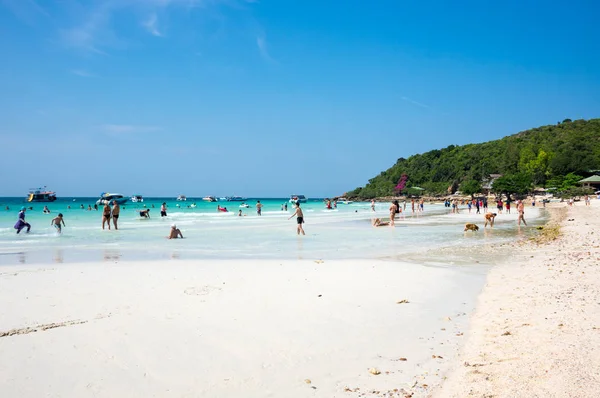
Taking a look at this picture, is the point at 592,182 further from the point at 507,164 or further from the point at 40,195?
the point at 40,195

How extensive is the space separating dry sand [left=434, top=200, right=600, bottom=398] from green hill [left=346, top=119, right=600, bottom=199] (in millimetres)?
69108

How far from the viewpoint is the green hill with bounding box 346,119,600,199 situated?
90.4 meters

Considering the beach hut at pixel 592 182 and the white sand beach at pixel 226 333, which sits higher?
the beach hut at pixel 592 182

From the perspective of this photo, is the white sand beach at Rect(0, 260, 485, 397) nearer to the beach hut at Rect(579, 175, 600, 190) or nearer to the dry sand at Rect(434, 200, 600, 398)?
the dry sand at Rect(434, 200, 600, 398)

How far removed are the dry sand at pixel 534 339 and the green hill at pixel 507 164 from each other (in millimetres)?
69108

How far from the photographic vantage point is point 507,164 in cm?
11206

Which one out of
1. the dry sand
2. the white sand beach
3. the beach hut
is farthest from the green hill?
the white sand beach

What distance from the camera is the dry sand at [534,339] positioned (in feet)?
11.6

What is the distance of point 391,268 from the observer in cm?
1038

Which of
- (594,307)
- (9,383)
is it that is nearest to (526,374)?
(594,307)

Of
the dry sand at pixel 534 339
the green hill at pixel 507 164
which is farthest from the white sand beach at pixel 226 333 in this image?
the green hill at pixel 507 164

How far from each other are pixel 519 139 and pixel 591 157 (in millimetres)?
45667

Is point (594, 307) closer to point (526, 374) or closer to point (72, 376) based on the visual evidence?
point (526, 374)

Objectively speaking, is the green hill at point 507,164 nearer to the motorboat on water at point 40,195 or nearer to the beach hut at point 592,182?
the beach hut at point 592,182
